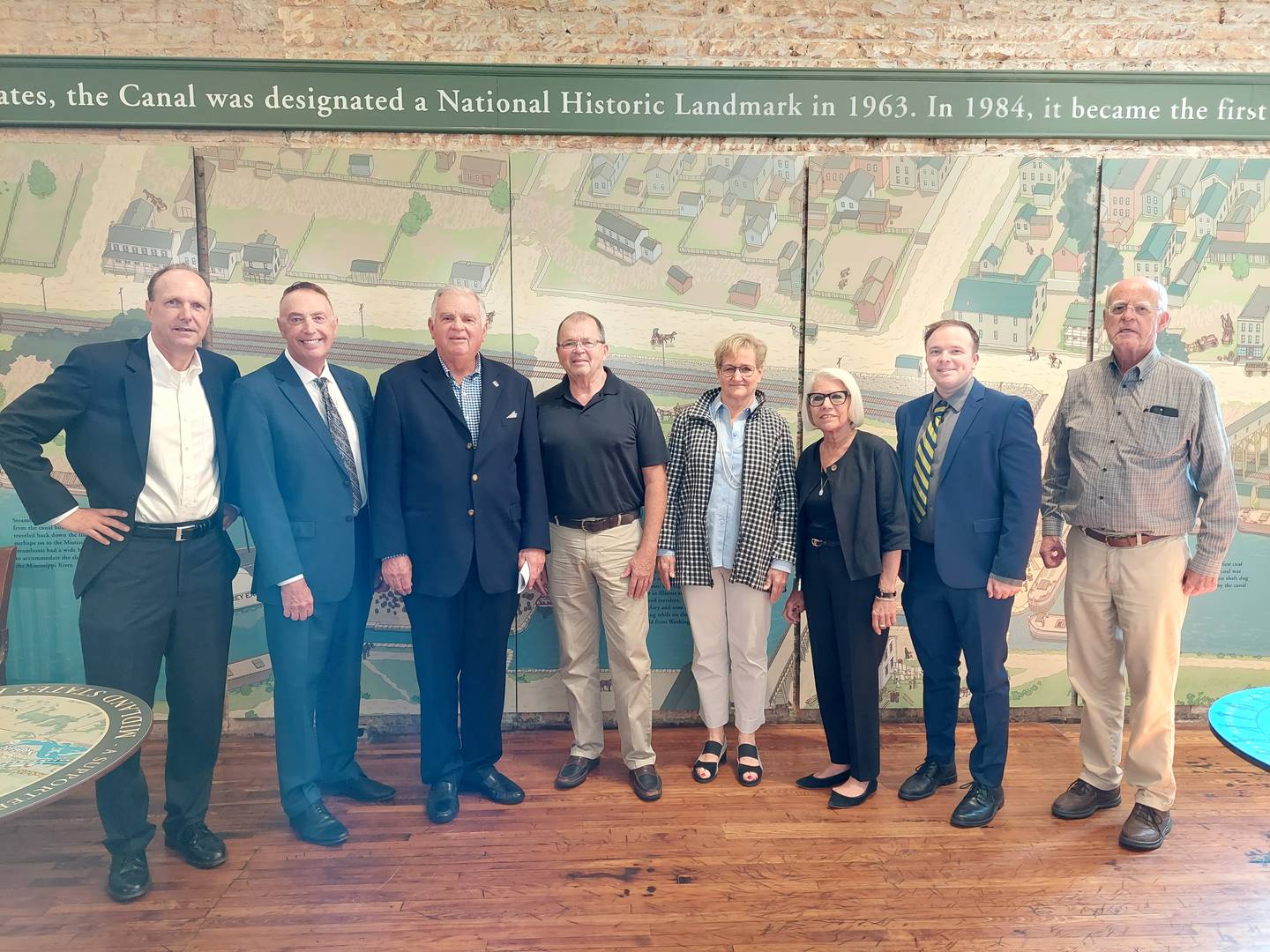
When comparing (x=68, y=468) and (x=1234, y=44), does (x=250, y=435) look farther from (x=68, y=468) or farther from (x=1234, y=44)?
(x=1234, y=44)

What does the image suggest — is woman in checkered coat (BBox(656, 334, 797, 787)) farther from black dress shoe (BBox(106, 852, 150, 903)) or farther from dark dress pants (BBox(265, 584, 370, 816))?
black dress shoe (BBox(106, 852, 150, 903))

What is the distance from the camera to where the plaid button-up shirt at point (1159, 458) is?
9.23ft

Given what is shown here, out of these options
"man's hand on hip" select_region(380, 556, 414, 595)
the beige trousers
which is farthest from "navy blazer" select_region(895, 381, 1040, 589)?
"man's hand on hip" select_region(380, 556, 414, 595)

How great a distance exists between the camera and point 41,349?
367 centimetres

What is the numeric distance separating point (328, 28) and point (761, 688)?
366 cm

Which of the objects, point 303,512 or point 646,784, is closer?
point 303,512

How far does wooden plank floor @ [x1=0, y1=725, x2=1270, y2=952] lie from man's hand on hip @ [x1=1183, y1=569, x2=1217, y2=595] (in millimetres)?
943

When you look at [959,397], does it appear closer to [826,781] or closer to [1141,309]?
Result: [1141,309]

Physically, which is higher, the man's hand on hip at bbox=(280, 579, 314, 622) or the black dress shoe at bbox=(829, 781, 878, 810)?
the man's hand on hip at bbox=(280, 579, 314, 622)

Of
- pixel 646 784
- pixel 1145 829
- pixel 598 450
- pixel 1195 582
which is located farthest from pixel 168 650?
pixel 1195 582

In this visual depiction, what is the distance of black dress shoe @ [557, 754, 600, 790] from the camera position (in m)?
3.33

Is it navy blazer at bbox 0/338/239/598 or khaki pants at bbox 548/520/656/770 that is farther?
khaki pants at bbox 548/520/656/770

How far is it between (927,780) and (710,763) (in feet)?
2.95

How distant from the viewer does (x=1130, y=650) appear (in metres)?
2.96
